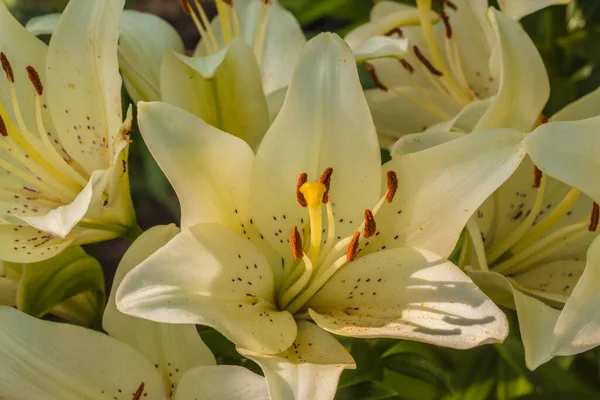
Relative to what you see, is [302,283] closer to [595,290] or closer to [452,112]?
[595,290]

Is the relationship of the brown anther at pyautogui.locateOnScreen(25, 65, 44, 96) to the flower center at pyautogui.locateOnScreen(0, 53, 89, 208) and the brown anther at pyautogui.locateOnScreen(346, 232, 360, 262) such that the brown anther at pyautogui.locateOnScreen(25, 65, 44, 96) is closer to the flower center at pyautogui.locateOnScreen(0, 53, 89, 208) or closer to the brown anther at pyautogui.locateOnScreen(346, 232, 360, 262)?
the flower center at pyautogui.locateOnScreen(0, 53, 89, 208)

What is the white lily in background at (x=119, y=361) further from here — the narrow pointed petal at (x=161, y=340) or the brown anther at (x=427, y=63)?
the brown anther at (x=427, y=63)

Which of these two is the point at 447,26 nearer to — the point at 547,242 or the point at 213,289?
the point at 547,242

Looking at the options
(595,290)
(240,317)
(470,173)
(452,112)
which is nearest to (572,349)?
(595,290)

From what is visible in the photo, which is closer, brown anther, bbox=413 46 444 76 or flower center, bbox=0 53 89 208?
flower center, bbox=0 53 89 208

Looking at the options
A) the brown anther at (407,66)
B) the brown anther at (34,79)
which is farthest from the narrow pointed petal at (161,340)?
the brown anther at (407,66)

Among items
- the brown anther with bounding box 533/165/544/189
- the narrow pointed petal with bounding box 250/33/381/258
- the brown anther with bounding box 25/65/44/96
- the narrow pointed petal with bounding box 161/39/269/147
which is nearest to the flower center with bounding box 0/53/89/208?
the brown anther with bounding box 25/65/44/96

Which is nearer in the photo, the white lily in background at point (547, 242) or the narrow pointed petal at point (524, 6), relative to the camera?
the white lily in background at point (547, 242)
